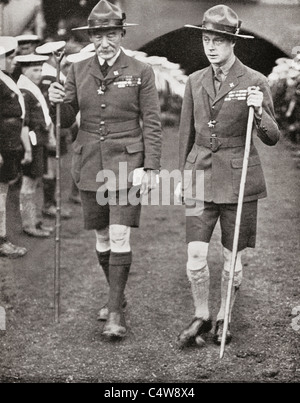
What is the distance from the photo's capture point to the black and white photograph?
4.90m

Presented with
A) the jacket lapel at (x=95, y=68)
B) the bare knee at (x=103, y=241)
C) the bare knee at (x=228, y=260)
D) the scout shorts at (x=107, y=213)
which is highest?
the jacket lapel at (x=95, y=68)

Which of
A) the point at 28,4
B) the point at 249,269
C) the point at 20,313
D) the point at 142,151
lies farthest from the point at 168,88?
the point at 20,313

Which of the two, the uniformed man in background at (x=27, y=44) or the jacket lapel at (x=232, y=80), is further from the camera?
the uniformed man in background at (x=27, y=44)

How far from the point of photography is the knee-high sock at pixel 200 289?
5.11m

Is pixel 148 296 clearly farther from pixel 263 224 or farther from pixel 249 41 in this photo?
pixel 249 41

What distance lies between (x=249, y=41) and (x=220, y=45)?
37 centimetres

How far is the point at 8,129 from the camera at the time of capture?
560 cm

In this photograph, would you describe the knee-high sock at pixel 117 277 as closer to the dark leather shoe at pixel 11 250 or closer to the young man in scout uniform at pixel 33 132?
the dark leather shoe at pixel 11 250

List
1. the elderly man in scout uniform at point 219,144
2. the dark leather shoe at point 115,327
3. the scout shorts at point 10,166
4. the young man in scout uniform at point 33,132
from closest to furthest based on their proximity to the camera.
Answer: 1. the elderly man in scout uniform at point 219,144
2. the dark leather shoe at point 115,327
3. the scout shorts at point 10,166
4. the young man in scout uniform at point 33,132

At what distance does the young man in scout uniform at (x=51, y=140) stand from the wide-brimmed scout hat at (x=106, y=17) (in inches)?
16.6

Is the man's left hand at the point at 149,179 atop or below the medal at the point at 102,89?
below

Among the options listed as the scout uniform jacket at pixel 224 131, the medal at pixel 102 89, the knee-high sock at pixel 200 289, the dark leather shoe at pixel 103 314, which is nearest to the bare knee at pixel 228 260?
the knee-high sock at pixel 200 289

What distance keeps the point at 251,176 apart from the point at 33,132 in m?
1.96

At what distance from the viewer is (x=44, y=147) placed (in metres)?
6.50
